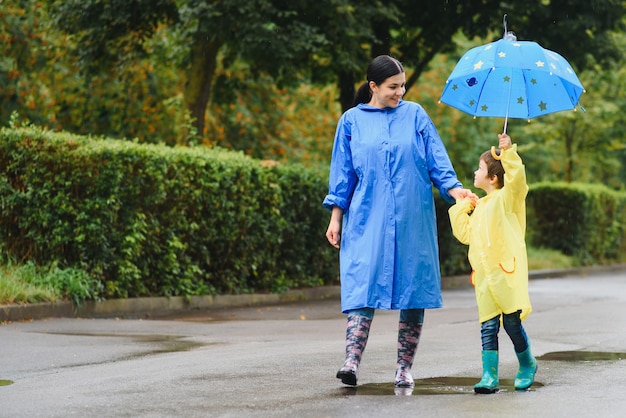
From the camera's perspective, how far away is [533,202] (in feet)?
96.9

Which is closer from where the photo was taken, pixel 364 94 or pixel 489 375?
pixel 489 375

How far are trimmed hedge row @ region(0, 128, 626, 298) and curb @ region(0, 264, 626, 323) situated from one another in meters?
0.17

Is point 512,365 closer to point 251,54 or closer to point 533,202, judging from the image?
point 251,54

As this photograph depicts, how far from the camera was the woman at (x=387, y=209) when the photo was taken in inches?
250

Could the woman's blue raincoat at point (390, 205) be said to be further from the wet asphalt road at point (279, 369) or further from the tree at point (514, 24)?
the tree at point (514, 24)

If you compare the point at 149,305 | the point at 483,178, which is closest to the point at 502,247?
the point at 483,178

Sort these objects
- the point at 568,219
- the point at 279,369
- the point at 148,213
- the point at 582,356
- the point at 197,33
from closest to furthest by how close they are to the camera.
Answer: the point at 279,369, the point at 582,356, the point at 148,213, the point at 197,33, the point at 568,219

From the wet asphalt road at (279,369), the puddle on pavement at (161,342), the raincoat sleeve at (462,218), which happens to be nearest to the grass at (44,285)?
the wet asphalt road at (279,369)

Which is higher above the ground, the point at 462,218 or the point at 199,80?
the point at 199,80

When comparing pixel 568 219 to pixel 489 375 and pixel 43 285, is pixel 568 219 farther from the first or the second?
pixel 489 375

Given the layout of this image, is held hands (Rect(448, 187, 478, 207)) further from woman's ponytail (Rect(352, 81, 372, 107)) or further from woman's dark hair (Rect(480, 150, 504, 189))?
woman's ponytail (Rect(352, 81, 372, 107))

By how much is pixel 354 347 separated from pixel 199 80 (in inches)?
512

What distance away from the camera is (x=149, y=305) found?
44.4 ft

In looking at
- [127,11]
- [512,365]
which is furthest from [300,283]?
[512,365]
